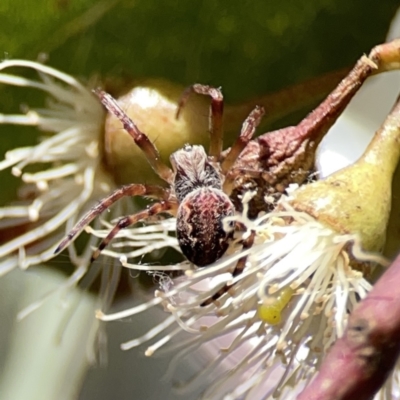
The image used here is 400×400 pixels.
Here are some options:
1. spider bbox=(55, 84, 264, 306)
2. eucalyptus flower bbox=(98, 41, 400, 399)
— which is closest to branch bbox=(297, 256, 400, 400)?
eucalyptus flower bbox=(98, 41, 400, 399)

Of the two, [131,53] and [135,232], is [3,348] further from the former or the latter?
[131,53]

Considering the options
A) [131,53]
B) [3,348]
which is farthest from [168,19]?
[3,348]

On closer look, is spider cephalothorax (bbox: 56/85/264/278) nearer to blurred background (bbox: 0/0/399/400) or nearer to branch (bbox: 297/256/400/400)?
blurred background (bbox: 0/0/399/400)

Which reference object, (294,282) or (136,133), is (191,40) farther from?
(294,282)

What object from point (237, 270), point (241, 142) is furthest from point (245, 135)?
point (237, 270)

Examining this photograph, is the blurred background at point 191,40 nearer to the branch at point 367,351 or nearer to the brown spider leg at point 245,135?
the brown spider leg at point 245,135

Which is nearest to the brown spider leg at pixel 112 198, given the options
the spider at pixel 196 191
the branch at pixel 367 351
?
the spider at pixel 196 191

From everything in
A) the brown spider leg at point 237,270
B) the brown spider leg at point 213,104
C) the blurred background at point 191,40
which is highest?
the blurred background at point 191,40
